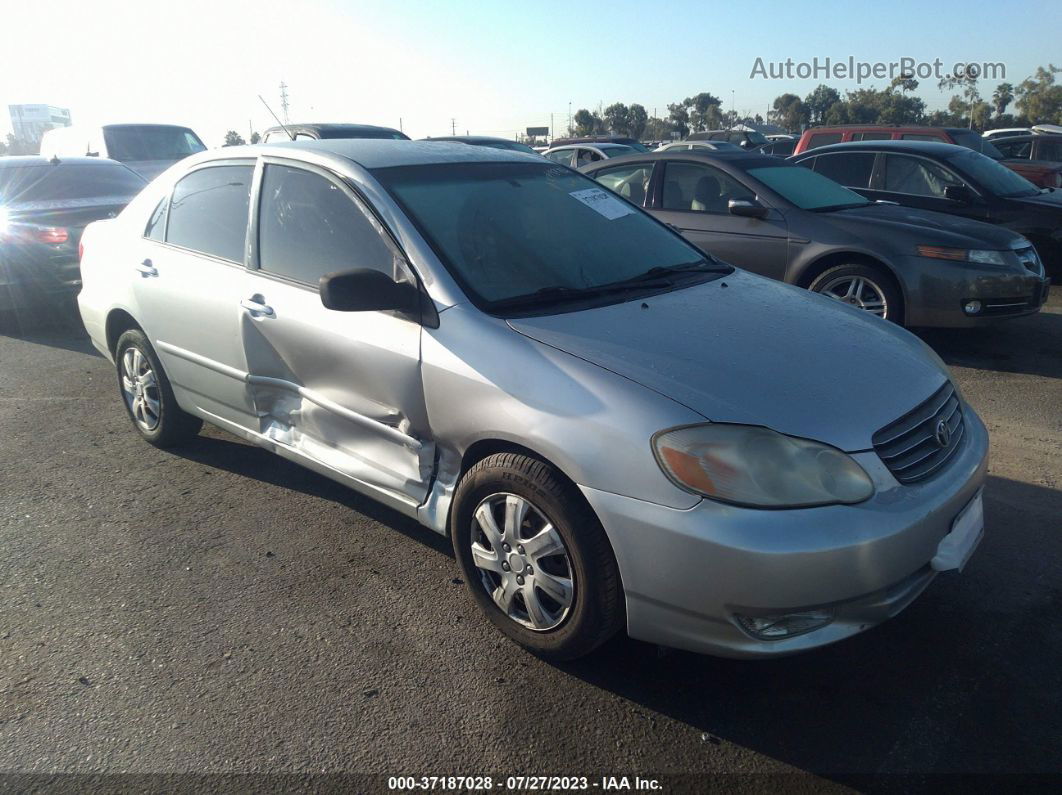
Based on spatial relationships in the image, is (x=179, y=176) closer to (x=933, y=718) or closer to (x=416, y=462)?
(x=416, y=462)

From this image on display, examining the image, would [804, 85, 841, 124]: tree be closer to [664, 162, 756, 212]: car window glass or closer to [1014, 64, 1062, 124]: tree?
[1014, 64, 1062, 124]: tree

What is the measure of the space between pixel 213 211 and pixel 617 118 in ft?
223

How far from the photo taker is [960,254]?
6.13 m

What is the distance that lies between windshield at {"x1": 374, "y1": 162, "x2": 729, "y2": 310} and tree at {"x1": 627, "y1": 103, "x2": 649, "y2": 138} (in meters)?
62.6

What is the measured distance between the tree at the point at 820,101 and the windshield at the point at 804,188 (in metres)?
60.2

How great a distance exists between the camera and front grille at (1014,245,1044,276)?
6.28 m

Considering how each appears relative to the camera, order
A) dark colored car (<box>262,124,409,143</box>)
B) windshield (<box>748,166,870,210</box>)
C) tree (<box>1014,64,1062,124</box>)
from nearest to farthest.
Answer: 1. windshield (<box>748,166,870,210</box>)
2. dark colored car (<box>262,124,409,143</box>)
3. tree (<box>1014,64,1062,124</box>)

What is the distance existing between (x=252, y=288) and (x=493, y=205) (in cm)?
114

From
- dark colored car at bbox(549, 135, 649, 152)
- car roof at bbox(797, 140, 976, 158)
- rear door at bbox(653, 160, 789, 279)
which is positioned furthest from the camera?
dark colored car at bbox(549, 135, 649, 152)

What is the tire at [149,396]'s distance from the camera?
4.64 metres

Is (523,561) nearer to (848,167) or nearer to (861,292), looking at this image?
(861,292)

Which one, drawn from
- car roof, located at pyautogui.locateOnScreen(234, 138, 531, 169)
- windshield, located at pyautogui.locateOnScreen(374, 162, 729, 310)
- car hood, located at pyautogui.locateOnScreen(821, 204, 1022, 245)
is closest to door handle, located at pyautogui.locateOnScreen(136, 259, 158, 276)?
car roof, located at pyautogui.locateOnScreen(234, 138, 531, 169)

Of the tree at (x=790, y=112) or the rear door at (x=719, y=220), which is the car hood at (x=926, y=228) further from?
the tree at (x=790, y=112)

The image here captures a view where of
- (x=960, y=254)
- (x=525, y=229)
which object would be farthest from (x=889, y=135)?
(x=525, y=229)
